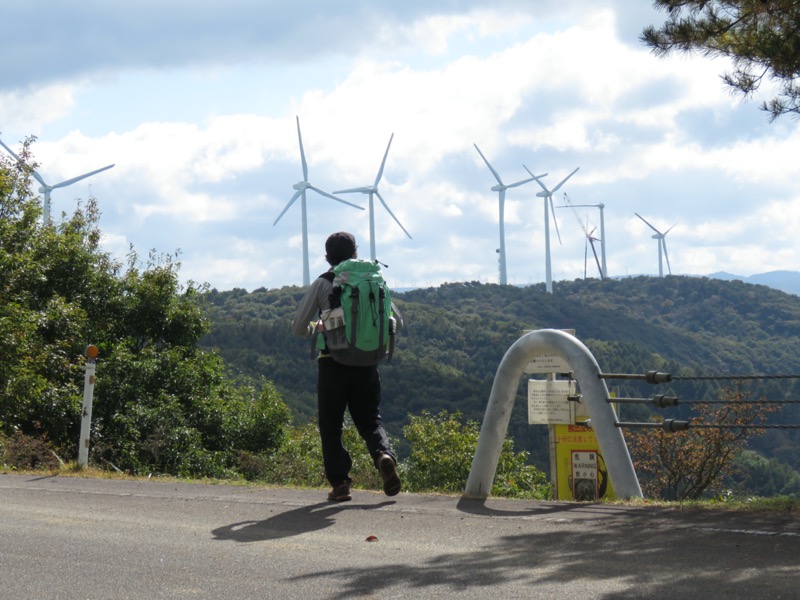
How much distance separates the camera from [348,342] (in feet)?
24.3

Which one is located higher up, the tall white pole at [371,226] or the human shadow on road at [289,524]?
the tall white pole at [371,226]

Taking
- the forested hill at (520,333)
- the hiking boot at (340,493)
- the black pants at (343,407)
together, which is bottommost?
the hiking boot at (340,493)

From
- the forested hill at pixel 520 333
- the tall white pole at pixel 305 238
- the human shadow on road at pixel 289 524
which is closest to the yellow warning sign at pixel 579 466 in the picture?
the human shadow on road at pixel 289 524

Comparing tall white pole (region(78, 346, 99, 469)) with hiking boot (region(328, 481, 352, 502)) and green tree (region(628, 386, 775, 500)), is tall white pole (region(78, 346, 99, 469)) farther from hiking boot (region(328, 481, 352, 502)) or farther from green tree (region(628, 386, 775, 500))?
green tree (region(628, 386, 775, 500))

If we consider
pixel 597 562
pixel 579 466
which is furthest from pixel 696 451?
pixel 597 562

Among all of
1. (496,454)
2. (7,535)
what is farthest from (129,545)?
(496,454)

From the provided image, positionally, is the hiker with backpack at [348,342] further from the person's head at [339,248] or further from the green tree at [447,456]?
the green tree at [447,456]

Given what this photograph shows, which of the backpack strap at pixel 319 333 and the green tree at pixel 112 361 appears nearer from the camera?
the backpack strap at pixel 319 333

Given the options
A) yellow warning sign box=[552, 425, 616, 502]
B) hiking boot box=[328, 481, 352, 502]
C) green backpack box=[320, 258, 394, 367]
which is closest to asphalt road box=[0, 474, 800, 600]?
hiking boot box=[328, 481, 352, 502]

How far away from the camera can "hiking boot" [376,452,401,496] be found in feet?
24.7

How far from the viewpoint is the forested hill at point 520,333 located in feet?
210

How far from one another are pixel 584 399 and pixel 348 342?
1.74m

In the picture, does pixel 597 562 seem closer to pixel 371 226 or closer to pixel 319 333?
pixel 319 333

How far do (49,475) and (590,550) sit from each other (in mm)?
6355
